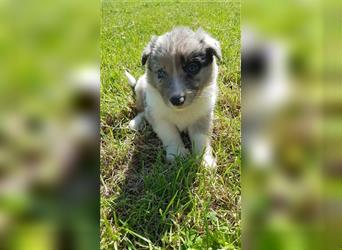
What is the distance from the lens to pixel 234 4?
1.25 m

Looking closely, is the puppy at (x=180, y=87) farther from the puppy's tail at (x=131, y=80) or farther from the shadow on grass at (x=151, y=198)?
the shadow on grass at (x=151, y=198)

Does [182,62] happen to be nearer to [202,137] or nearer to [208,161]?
[202,137]

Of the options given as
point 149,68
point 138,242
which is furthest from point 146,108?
point 138,242

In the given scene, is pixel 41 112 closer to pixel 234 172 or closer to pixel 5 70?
pixel 5 70

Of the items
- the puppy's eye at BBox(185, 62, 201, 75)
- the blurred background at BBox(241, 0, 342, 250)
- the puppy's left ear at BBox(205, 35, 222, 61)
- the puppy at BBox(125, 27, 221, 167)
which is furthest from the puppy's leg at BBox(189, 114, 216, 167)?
the blurred background at BBox(241, 0, 342, 250)

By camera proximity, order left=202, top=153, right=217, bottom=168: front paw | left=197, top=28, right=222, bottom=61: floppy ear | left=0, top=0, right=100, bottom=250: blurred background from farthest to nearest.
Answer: left=197, top=28, right=222, bottom=61: floppy ear, left=202, top=153, right=217, bottom=168: front paw, left=0, top=0, right=100, bottom=250: blurred background

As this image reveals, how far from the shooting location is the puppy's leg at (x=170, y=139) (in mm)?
2270

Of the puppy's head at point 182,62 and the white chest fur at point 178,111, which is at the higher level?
the puppy's head at point 182,62

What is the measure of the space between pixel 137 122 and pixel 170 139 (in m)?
0.25

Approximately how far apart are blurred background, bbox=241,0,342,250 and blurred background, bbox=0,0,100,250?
1.11 feet

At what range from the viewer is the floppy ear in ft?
6.95

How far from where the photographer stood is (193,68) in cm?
227

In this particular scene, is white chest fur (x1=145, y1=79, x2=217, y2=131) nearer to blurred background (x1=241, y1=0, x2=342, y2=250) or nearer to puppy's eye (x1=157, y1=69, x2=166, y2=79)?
puppy's eye (x1=157, y1=69, x2=166, y2=79)

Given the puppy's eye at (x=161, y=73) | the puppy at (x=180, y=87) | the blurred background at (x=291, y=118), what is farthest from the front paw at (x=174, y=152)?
the blurred background at (x=291, y=118)
